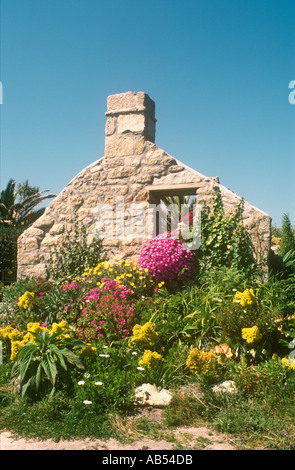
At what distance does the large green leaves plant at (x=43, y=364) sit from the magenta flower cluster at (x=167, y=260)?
2643 millimetres

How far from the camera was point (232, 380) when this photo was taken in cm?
404

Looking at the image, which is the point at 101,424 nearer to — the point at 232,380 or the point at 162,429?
the point at 162,429

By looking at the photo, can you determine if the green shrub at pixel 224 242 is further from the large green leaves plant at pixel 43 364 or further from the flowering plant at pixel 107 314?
the large green leaves plant at pixel 43 364

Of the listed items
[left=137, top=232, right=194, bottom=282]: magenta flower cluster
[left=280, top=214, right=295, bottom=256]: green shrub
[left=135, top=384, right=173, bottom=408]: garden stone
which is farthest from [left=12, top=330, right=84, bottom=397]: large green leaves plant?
[left=280, top=214, right=295, bottom=256]: green shrub

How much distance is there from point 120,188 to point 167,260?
1837 mm

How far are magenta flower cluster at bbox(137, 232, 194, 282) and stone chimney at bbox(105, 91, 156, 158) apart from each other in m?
1.91

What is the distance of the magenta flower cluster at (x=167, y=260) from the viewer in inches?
250

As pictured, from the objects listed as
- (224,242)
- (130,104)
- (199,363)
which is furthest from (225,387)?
(130,104)

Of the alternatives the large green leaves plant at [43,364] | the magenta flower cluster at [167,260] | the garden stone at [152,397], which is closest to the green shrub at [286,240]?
the magenta flower cluster at [167,260]

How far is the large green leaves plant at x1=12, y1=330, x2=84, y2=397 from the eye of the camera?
11.8ft

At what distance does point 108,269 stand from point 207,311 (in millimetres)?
2264

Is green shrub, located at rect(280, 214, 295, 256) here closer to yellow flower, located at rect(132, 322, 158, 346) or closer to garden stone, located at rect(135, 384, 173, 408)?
yellow flower, located at rect(132, 322, 158, 346)

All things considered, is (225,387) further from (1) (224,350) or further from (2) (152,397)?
(2) (152,397)
